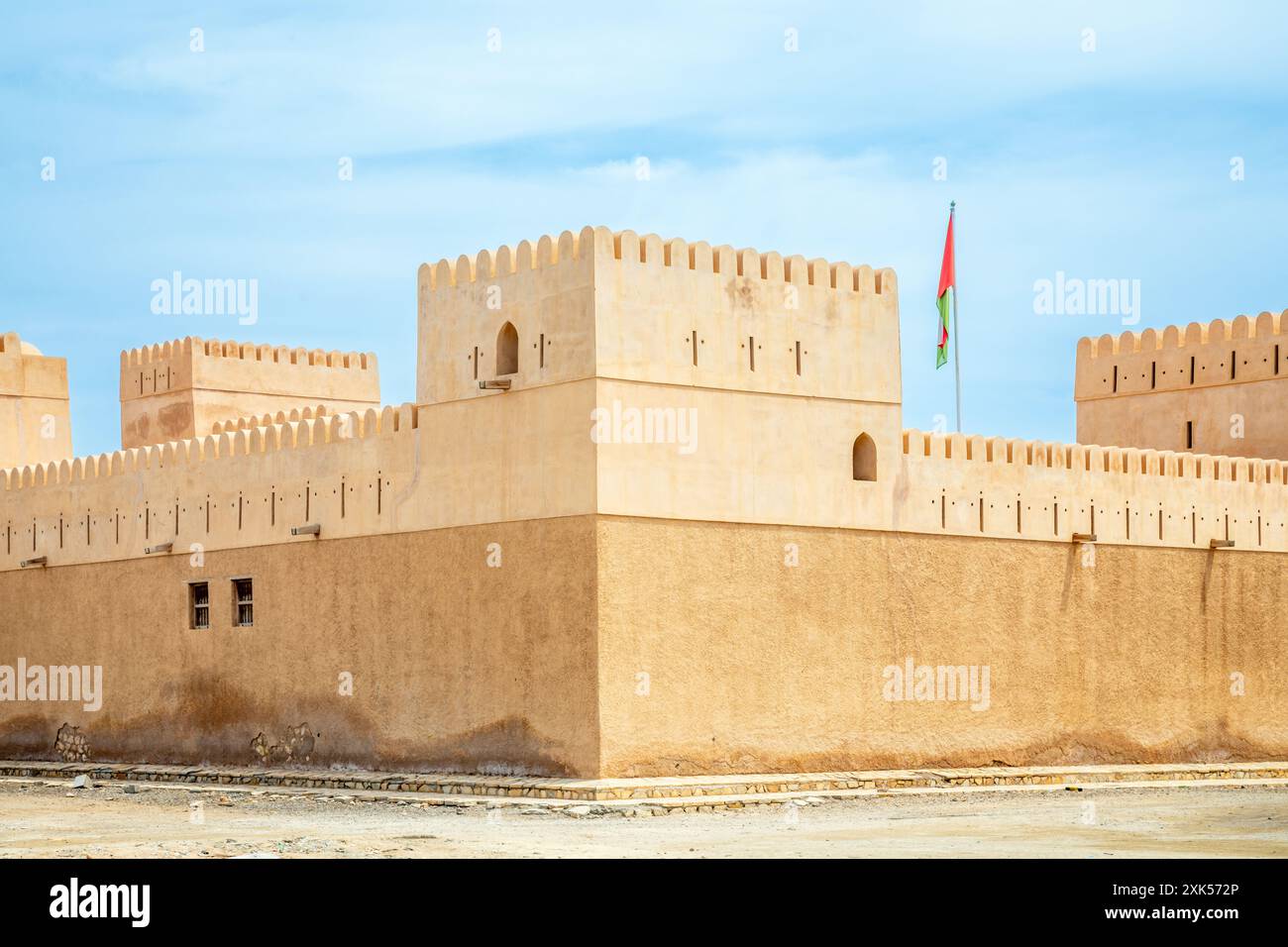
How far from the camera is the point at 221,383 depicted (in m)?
27.8

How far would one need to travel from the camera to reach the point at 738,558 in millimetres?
18078

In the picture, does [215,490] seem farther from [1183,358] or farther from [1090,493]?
[1183,358]

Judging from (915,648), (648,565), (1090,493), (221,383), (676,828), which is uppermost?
Answer: (221,383)

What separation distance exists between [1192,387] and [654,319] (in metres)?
11.2

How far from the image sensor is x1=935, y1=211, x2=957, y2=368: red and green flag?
2464cm

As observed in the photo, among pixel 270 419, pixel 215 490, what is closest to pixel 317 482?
pixel 215 490

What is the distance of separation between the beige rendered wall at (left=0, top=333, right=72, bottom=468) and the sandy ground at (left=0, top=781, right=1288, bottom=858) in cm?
977

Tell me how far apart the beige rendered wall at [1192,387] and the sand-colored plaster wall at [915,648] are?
278 centimetres

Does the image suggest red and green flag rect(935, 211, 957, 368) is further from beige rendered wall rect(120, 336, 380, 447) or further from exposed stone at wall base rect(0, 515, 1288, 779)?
beige rendered wall rect(120, 336, 380, 447)

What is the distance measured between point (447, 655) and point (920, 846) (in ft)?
22.2

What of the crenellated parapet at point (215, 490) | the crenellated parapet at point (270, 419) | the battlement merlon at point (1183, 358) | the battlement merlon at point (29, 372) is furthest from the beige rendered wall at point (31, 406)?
the battlement merlon at point (1183, 358)

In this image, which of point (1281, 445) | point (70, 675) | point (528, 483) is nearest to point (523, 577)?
point (528, 483)

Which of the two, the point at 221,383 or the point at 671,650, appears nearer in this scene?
the point at 671,650
